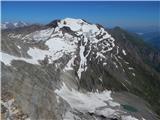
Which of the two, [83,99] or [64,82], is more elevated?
[64,82]

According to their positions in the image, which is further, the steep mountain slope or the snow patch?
the snow patch

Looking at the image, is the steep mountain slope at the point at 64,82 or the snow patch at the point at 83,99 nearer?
the steep mountain slope at the point at 64,82

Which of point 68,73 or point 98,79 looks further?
point 98,79

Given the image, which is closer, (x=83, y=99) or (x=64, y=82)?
(x=83, y=99)

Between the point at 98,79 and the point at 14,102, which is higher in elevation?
the point at 14,102

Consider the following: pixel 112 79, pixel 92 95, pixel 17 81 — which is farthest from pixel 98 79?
pixel 17 81

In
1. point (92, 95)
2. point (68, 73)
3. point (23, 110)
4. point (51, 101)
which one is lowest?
point (92, 95)

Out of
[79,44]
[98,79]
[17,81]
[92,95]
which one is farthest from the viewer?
[79,44]

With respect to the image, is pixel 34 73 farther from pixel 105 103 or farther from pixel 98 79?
pixel 98 79
